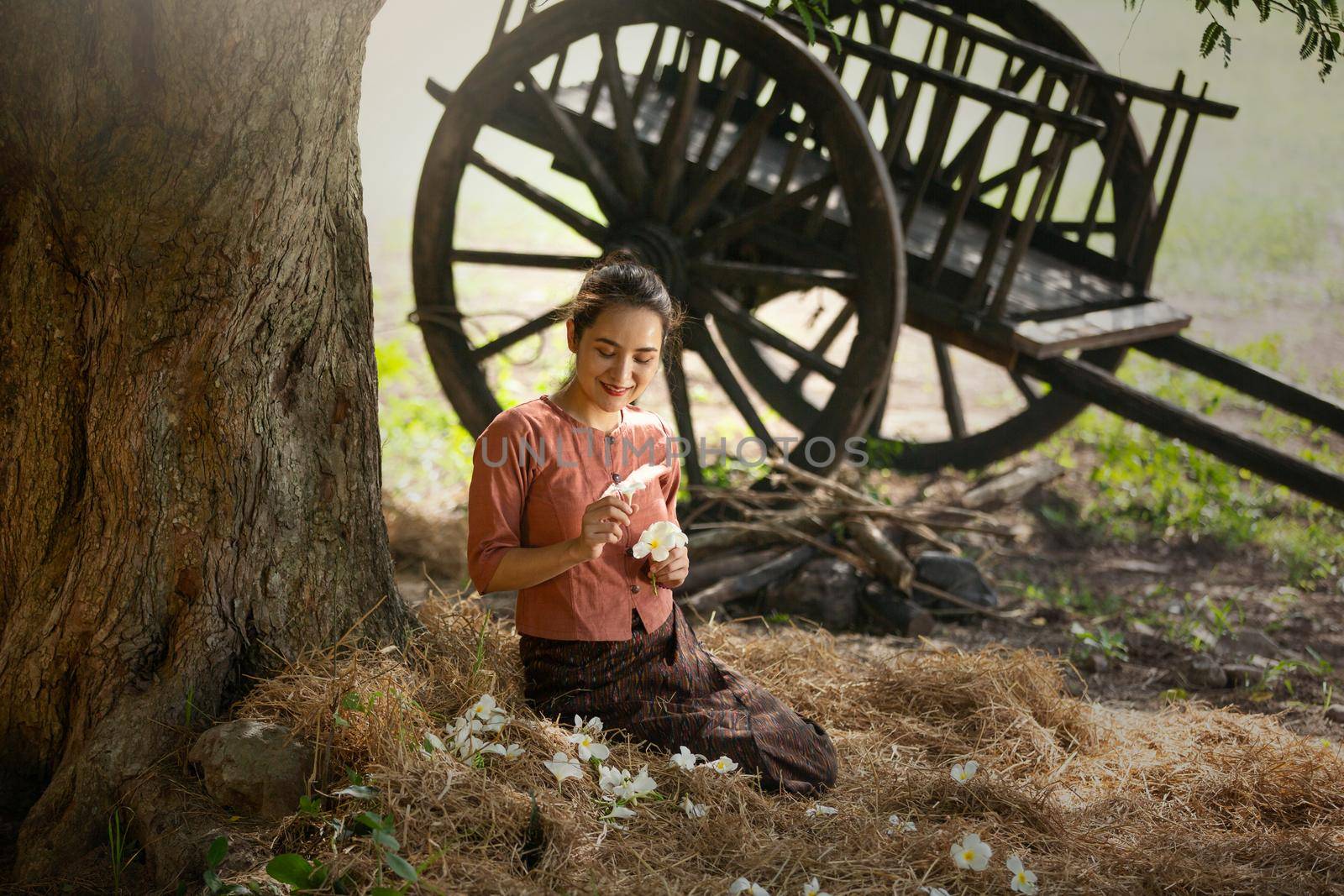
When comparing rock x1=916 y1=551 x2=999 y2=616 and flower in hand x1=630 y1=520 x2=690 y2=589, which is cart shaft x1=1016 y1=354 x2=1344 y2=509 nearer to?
rock x1=916 y1=551 x2=999 y2=616

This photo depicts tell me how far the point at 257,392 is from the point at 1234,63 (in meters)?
14.7

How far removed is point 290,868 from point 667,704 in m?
0.98

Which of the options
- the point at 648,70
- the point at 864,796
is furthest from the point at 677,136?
the point at 864,796

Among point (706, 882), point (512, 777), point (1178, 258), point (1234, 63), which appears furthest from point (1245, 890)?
point (1234, 63)

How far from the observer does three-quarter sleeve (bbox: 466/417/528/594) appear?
2.45 meters

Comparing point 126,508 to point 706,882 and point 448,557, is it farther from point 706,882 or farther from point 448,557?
point 448,557

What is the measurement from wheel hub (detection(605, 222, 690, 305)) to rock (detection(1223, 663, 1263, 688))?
7.82ft

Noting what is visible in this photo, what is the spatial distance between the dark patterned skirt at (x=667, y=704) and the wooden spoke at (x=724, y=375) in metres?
1.90

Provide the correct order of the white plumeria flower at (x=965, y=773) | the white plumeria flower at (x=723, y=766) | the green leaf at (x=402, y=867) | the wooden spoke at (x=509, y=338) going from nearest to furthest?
1. the green leaf at (x=402, y=867)
2. the white plumeria flower at (x=723, y=766)
3. the white plumeria flower at (x=965, y=773)
4. the wooden spoke at (x=509, y=338)

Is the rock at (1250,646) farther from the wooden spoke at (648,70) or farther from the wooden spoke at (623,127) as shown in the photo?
the wooden spoke at (648,70)

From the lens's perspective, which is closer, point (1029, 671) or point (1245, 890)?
point (1245, 890)

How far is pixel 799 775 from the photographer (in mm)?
2684

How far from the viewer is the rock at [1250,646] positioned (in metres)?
4.02

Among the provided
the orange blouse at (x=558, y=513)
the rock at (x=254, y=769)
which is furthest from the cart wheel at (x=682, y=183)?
the rock at (x=254, y=769)
